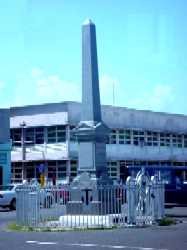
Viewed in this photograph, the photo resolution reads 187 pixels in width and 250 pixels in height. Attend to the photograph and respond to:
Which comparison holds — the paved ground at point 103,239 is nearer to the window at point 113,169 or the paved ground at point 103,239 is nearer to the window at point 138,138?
the window at point 113,169

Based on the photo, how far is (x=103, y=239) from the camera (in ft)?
51.0

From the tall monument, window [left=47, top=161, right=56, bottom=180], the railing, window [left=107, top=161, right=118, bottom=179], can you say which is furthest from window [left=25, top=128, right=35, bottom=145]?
the railing

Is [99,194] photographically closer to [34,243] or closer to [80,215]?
[80,215]

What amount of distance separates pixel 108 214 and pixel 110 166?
32335 millimetres

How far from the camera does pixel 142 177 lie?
20531 millimetres

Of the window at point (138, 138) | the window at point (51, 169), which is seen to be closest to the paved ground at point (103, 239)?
the window at point (51, 169)

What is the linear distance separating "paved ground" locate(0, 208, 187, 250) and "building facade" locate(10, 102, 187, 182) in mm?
28080

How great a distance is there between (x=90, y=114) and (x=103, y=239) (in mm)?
6562

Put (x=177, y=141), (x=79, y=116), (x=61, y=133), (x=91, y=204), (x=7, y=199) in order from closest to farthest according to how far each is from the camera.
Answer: (x=91, y=204) < (x=7, y=199) < (x=61, y=133) < (x=79, y=116) < (x=177, y=141)

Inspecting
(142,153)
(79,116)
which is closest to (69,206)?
(79,116)

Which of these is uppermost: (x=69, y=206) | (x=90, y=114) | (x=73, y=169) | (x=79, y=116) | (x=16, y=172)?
(x=79, y=116)

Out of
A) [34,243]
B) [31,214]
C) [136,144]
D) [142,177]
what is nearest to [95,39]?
[142,177]

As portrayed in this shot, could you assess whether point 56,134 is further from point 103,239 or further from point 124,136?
point 103,239

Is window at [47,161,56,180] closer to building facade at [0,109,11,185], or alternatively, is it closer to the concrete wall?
the concrete wall
